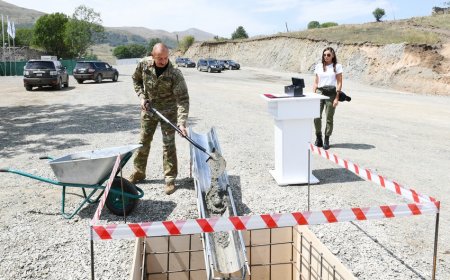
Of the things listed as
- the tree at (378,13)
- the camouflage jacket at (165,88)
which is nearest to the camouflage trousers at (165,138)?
the camouflage jacket at (165,88)

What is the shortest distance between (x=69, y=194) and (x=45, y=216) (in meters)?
0.88

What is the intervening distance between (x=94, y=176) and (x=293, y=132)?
3.32 meters

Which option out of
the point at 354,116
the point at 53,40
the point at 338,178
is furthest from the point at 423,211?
the point at 53,40

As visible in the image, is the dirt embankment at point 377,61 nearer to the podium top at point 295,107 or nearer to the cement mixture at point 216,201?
the podium top at point 295,107

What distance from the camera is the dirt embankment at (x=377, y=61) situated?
1118 inches

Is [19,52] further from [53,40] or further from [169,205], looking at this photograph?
[169,205]

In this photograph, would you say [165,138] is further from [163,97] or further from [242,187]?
[242,187]

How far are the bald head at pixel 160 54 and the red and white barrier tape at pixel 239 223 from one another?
11.7 feet

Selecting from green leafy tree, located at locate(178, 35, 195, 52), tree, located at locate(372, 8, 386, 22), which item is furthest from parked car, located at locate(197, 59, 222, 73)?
tree, located at locate(372, 8, 386, 22)

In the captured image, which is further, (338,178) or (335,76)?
(335,76)

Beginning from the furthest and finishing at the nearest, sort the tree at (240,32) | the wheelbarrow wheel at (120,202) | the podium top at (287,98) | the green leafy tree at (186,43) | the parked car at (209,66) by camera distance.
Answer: the tree at (240,32), the green leafy tree at (186,43), the parked car at (209,66), the podium top at (287,98), the wheelbarrow wheel at (120,202)

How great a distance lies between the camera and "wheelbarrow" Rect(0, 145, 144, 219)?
206 inches

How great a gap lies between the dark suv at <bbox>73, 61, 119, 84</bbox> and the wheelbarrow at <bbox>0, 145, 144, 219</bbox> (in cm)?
2397

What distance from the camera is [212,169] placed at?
6086mm
